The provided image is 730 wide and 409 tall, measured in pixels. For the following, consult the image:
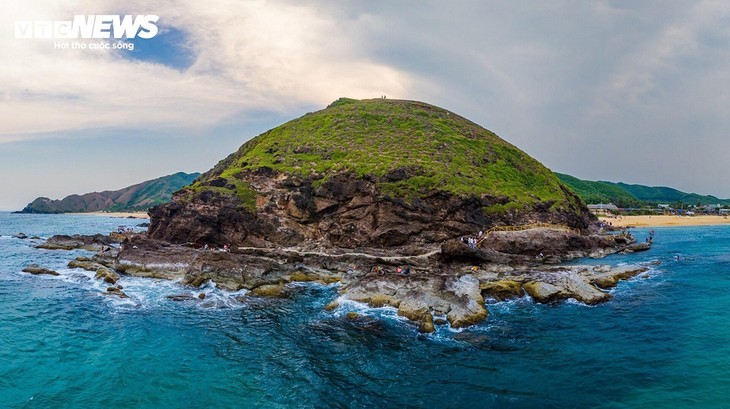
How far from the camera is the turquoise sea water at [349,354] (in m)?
21.3

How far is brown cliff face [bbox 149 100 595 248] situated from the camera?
224ft

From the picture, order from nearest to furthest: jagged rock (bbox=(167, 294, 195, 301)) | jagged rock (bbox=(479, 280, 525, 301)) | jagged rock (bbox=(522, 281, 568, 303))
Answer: jagged rock (bbox=(522, 281, 568, 303)) < jagged rock (bbox=(479, 280, 525, 301)) < jagged rock (bbox=(167, 294, 195, 301))

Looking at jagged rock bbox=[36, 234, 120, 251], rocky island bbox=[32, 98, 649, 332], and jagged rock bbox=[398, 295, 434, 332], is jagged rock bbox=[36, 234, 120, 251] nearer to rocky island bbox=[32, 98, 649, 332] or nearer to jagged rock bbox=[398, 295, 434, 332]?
rocky island bbox=[32, 98, 649, 332]

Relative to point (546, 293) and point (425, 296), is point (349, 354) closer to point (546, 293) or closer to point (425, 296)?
point (425, 296)

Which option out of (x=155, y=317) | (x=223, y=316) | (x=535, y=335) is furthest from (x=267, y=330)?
(x=535, y=335)

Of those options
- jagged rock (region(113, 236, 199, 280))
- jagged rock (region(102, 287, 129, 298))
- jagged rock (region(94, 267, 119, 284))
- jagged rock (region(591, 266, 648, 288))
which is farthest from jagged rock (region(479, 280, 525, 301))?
jagged rock (region(94, 267, 119, 284))

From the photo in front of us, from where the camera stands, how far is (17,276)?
1976 inches

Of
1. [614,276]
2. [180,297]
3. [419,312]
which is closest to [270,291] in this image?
[180,297]

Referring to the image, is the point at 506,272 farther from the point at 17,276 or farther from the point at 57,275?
the point at 17,276

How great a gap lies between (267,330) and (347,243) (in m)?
35.7

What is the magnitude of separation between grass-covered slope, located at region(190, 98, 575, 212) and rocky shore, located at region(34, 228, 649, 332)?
1284 centimetres

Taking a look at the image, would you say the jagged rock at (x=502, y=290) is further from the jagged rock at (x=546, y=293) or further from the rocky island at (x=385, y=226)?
the jagged rock at (x=546, y=293)

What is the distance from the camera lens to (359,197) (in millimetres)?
72250

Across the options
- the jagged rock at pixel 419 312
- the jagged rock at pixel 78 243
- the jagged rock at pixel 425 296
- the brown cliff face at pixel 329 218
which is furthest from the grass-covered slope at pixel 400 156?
the jagged rock at pixel 419 312
